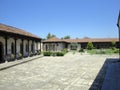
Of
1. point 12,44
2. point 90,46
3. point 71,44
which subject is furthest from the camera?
point 71,44

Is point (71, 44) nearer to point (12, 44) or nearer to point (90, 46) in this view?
point (90, 46)

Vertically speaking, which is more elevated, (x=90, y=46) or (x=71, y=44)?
(x=71, y=44)

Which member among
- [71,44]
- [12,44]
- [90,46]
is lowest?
[90,46]

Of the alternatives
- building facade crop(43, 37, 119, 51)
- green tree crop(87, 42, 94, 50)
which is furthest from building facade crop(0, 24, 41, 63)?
green tree crop(87, 42, 94, 50)

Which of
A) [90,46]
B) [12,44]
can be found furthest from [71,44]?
[12,44]

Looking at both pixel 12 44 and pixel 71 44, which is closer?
pixel 12 44

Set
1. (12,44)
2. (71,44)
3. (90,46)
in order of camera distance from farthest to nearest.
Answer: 1. (71,44)
2. (90,46)
3. (12,44)

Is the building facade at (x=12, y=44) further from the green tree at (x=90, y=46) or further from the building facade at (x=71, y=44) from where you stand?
the green tree at (x=90, y=46)

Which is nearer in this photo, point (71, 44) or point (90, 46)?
point (90, 46)

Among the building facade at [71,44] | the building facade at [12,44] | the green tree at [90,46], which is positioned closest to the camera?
the building facade at [12,44]

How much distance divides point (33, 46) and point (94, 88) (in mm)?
25809

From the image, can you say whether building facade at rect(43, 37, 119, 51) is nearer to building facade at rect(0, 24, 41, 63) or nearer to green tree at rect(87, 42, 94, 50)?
green tree at rect(87, 42, 94, 50)

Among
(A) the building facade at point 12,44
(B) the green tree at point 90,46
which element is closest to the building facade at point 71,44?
(B) the green tree at point 90,46

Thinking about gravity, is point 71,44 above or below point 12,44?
above
